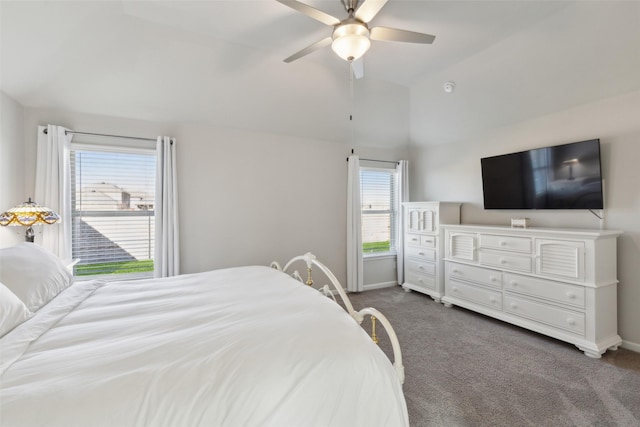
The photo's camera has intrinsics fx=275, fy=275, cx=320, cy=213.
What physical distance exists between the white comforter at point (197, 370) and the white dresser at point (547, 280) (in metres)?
2.47

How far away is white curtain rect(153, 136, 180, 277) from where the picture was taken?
3123 mm

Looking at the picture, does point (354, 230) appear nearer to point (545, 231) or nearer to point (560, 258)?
point (545, 231)

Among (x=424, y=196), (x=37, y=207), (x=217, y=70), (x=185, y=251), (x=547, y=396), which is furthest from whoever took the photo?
(x=424, y=196)

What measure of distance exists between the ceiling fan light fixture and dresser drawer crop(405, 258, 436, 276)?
315 cm

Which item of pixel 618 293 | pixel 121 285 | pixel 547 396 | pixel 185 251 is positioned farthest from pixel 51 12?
pixel 618 293

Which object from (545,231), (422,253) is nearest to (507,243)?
(545,231)

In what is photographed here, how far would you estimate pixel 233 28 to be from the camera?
250 cm

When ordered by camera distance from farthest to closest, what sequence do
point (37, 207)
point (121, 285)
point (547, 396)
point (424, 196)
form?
point (424, 196), point (37, 207), point (121, 285), point (547, 396)

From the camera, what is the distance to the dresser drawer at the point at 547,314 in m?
2.53

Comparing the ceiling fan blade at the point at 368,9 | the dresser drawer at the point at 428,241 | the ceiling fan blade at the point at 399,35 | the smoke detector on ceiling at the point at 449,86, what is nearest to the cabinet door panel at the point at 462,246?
the dresser drawer at the point at 428,241

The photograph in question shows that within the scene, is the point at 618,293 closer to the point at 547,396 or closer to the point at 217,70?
the point at 547,396

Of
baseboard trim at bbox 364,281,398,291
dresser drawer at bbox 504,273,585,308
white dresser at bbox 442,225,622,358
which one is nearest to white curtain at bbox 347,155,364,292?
baseboard trim at bbox 364,281,398,291

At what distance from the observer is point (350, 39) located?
1.82 metres

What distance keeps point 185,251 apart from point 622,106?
4.82 meters
